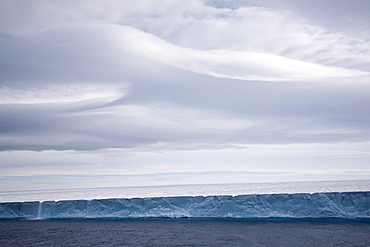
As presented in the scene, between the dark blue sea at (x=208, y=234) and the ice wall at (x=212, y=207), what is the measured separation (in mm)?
765

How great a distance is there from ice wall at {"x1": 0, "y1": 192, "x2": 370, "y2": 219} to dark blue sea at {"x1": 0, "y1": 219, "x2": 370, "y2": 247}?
2.51 ft

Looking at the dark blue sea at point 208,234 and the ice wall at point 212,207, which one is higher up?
the ice wall at point 212,207

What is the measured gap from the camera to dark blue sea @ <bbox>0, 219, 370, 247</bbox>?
7.44m

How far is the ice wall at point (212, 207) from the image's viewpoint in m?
11.5

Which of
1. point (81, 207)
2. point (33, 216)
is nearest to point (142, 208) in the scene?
point (81, 207)

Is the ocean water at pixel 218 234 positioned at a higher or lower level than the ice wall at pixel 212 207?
lower

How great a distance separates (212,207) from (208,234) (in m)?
3.82

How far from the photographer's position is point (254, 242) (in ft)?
24.3

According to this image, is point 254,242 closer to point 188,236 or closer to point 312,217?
point 188,236

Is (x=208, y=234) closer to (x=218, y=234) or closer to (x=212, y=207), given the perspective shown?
(x=218, y=234)

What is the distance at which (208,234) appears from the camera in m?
8.65

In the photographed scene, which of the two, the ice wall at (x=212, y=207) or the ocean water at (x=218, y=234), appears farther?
the ice wall at (x=212, y=207)

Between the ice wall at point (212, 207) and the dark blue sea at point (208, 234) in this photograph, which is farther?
the ice wall at point (212, 207)

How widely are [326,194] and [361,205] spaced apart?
3.71 ft
